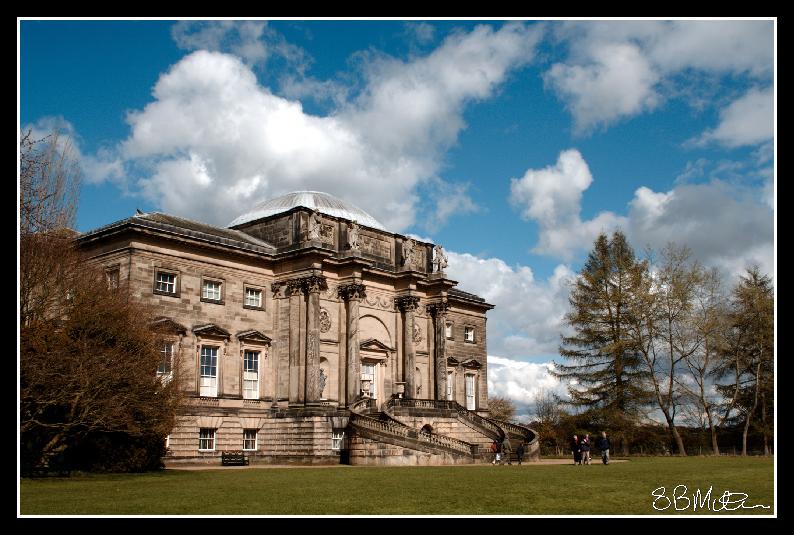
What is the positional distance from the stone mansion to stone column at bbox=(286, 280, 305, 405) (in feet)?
0.22

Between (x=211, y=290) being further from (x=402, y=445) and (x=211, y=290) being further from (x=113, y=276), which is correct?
(x=402, y=445)

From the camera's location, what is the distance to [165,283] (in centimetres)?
3844

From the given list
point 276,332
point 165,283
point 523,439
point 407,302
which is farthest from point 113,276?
point 523,439

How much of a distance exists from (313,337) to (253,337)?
10.4 ft

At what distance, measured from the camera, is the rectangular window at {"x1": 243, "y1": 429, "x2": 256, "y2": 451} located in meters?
41.1

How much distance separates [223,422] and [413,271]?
15.1 meters

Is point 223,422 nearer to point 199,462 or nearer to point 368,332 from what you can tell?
point 199,462

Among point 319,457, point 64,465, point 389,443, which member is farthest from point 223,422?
point 64,465

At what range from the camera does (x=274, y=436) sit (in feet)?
136

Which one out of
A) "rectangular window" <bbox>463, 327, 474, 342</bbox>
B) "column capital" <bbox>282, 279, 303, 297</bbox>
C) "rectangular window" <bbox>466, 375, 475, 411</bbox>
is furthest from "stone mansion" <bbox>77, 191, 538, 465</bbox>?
"rectangular window" <bbox>466, 375, 475, 411</bbox>

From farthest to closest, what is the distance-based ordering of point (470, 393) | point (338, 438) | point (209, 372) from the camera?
point (470, 393)
point (338, 438)
point (209, 372)

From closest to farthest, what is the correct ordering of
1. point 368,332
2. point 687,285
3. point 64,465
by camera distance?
point 64,465 → point 368,332 → point 687,285

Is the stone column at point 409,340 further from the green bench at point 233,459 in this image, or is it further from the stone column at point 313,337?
the green bench at point 233,459

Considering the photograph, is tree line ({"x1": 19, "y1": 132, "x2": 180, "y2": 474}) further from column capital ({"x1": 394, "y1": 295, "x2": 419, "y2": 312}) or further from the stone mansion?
column capital ({"x1": 394, "y1": 295, "x2": 419, "y2": 312})
